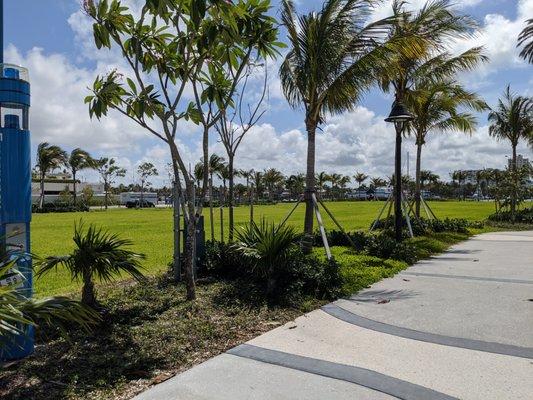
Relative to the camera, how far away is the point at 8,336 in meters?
2.81

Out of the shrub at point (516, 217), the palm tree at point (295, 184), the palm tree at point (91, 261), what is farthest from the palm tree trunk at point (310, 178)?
the palm tree at point (295, 184)

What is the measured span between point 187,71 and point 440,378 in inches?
173

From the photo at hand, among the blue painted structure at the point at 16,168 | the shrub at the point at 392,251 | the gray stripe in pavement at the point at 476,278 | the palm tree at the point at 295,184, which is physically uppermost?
the palm tree at the point at 295,184

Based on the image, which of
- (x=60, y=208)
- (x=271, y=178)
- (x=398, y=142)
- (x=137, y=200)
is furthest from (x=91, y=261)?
(x=271, y=178)

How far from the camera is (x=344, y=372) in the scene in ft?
12.7

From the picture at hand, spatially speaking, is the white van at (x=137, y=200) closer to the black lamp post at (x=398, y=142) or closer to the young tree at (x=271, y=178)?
the young tree at (x=271, y=178)

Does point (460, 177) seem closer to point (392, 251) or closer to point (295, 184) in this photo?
point (295, 184)

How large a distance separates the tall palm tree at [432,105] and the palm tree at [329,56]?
501cm

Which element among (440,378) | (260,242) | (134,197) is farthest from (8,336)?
(134,197)

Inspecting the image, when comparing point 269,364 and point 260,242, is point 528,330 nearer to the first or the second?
point 269,364

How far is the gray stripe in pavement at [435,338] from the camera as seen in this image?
4.40m

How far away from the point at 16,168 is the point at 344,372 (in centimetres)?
335

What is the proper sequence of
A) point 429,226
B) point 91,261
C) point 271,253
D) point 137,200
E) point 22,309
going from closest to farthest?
point 22,309
point 91,261
point 271,253
point 429,226
point 137,200

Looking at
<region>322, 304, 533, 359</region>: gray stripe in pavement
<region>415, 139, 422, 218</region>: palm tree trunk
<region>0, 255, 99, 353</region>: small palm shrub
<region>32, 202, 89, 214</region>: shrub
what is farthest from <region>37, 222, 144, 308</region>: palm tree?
<region>32, 202, 89, 214</region>: shrub
